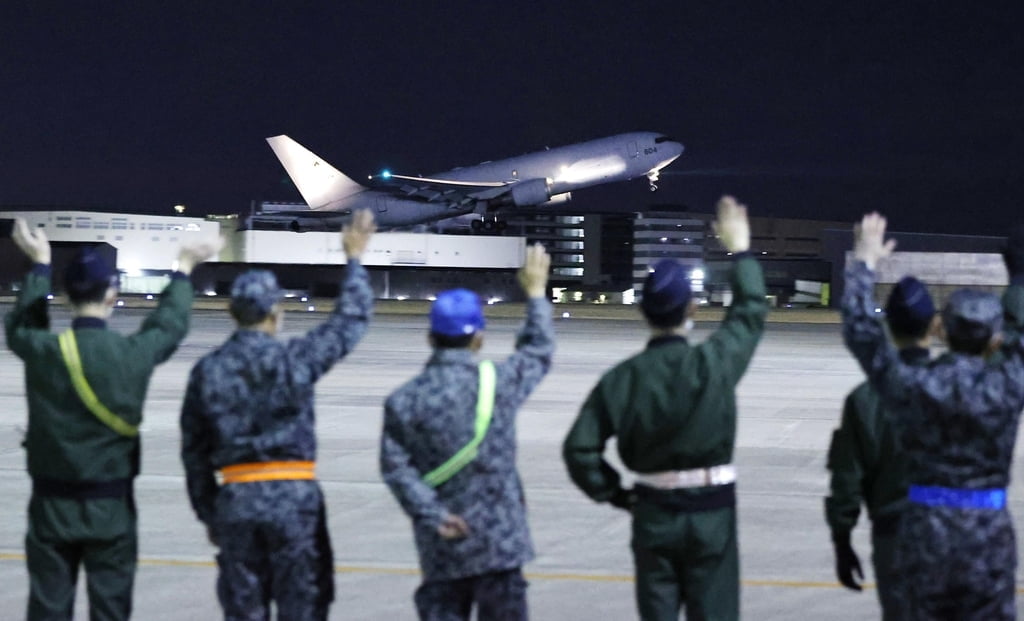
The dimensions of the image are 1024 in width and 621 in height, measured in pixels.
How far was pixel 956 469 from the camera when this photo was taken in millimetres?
5734

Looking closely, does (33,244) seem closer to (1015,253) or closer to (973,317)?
(973,317)

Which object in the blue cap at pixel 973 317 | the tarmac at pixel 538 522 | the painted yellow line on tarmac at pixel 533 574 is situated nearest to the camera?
the blue cap at pixel 973 317

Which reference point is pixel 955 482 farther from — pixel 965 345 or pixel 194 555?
pixel 194 555

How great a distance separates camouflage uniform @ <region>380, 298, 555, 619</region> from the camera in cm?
595

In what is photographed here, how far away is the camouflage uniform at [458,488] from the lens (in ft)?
19.5

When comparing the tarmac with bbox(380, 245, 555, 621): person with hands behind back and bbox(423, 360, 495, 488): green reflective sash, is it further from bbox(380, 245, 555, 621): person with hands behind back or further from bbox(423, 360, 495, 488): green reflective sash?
bbox(423, 360, 495, 488): green reflective sash

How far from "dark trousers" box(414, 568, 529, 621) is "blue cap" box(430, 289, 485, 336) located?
3.37 ft

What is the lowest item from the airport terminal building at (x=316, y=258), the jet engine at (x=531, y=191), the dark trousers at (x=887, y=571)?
the airport terminal building at (x=316, y=258)

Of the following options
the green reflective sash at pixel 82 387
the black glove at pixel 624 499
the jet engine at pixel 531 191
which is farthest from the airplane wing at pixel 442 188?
the black glove at pixel 624 499

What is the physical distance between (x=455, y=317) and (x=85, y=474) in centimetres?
193

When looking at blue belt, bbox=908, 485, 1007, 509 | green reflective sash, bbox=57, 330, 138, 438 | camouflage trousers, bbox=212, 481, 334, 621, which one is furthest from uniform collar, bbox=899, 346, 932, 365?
green reflective sash, bbox=57, 330, 138, 438

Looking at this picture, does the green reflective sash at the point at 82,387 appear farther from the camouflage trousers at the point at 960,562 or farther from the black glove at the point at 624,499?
the camouflage trousers at the point at 960,562

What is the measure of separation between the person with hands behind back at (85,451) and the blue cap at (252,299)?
46 cm

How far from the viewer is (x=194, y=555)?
10.3 m
